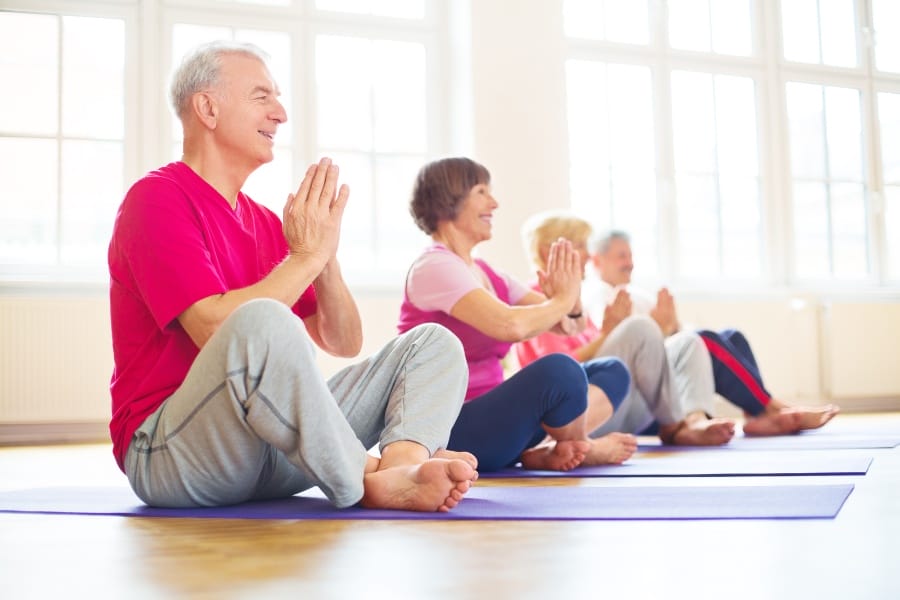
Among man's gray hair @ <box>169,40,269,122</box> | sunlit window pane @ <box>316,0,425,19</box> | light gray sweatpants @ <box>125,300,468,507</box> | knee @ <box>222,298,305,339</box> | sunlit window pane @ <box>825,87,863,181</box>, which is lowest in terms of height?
light gray sweatpants @ <box>125,300,468,507</box>

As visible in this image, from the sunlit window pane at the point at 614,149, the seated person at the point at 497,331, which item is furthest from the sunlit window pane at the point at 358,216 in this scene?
the seated person at the point at 497,331

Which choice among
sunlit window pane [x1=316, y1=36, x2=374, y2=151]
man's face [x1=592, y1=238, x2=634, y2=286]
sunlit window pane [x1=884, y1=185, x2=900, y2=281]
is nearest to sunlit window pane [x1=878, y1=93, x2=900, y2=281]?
sunlit window pane [x1=884, y1=185, x2=900, y2=281]

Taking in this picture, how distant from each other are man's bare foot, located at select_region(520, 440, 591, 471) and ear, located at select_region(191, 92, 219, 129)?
117 cm

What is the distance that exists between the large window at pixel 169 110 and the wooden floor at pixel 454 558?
326 centimetres

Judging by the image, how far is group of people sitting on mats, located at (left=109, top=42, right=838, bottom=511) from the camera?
1.60 meters

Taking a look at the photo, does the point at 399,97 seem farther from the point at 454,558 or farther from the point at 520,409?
the point at 454,558

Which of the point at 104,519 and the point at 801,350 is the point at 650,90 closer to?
the point at 801,350

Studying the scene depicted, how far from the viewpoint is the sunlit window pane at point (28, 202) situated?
15.9 feet

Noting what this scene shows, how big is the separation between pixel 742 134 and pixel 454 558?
560 centimetres

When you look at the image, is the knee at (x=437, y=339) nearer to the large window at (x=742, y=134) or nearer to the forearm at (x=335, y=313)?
the forearm at (x=335, y=313)

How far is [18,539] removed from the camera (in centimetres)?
156

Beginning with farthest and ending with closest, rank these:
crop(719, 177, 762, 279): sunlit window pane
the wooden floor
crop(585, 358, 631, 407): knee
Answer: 1. crop(719, 177, 762, 279): sunlit window pane
2. crop(585, 358, 631, 407): knee
3. the wooden floor

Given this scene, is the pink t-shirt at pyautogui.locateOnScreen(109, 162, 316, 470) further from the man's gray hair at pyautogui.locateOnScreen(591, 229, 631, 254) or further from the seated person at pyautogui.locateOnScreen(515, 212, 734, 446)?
the man's gray hair at pyautogui.locateOnScreen(591, 229, 631, 254)

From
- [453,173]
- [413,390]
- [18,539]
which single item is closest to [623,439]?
[453,173]
